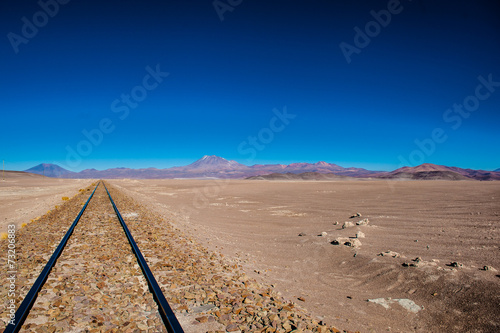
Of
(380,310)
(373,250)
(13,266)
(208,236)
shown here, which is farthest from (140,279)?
(373,250)

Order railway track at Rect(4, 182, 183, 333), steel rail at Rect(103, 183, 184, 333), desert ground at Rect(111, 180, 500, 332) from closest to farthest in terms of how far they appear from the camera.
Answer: steel rail at Rect(103, 183, 184, 333), railway track at Rect(4, 182, 183, 333), desert ground at Rect(111, 180, 500, 332)

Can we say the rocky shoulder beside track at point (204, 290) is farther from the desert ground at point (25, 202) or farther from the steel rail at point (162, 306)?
the desert ground at point (25, 202)

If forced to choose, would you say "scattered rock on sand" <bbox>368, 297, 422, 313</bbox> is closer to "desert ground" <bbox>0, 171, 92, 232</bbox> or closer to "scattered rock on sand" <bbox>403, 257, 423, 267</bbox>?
"scattered rock on sand" <bbox>403, 257, 423, 267</bbox>

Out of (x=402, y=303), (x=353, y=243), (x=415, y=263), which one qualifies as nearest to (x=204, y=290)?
(x=402, y=303)

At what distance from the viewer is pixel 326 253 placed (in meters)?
8.09

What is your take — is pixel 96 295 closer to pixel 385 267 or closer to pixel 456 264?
pixel 385 267

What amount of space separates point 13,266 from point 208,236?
5.81 metres

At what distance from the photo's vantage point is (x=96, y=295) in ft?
14.6

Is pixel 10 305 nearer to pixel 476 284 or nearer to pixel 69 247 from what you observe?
pixel 69 247

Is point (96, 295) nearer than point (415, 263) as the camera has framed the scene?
Yes

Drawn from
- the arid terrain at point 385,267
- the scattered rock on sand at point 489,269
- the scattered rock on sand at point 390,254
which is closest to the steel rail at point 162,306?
the arid terrain at point 385,267

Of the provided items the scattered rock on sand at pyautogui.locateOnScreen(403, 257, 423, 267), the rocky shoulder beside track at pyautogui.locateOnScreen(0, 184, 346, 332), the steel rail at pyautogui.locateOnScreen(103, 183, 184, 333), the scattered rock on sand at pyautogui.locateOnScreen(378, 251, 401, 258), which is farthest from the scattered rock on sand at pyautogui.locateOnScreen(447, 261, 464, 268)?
the steel rail at pyautogui.locateOnScreen(103, 183, 184, 333)

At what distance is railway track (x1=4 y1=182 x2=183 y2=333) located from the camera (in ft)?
12.0

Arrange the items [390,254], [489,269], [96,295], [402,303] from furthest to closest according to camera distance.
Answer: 1. [390,254]
2. [489,269]
3. [402,303]
4. [96,295]
